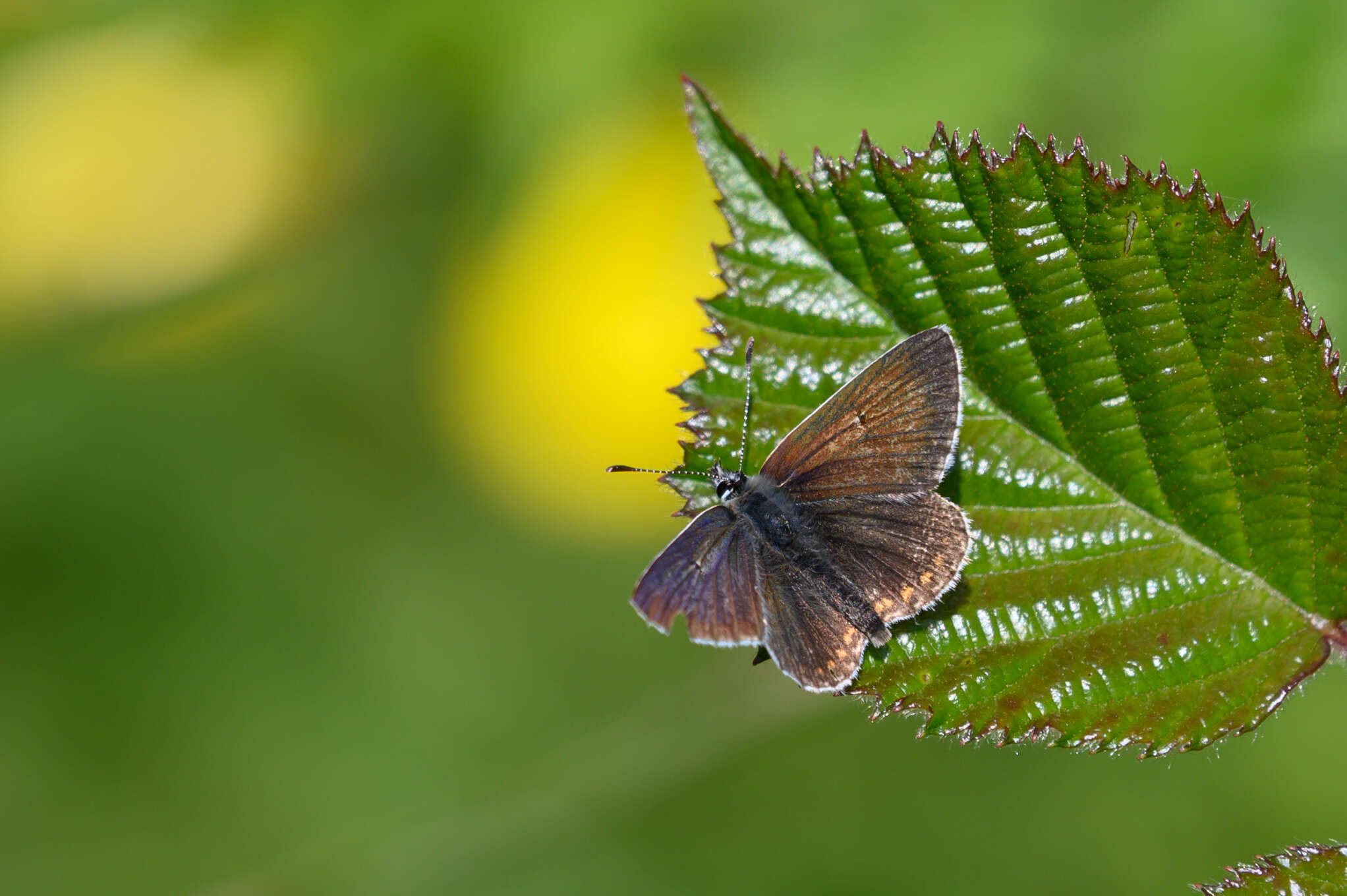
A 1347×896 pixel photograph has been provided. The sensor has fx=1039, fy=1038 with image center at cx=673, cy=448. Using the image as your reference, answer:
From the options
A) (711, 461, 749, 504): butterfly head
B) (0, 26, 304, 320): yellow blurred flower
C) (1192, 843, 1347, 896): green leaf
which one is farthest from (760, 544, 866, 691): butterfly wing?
(0, 26, 304, 320): yellow blurred flower

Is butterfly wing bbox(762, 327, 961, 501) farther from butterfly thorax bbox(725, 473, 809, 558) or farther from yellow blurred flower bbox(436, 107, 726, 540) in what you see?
yellow blurred flower bbox(436, 107, 726, 540)

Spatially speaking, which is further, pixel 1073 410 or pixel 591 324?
pixel 591 324

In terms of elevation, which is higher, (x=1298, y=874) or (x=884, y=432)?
(x=884, y=432)

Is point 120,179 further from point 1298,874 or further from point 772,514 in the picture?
point 1298,874

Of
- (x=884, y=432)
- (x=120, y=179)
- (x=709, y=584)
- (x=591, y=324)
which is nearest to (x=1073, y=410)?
(x=884, y=432)

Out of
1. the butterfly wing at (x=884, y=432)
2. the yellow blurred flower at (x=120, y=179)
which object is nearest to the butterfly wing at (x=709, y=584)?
the butterfly wing at (x=884, y=432)

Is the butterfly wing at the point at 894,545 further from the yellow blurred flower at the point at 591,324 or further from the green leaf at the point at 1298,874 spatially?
the yellow blurred flower at the point at 591,324

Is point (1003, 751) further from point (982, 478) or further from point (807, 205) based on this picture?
point (807, 205)

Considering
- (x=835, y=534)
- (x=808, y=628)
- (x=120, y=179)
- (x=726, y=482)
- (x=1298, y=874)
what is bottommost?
(x=1298, y=874)
